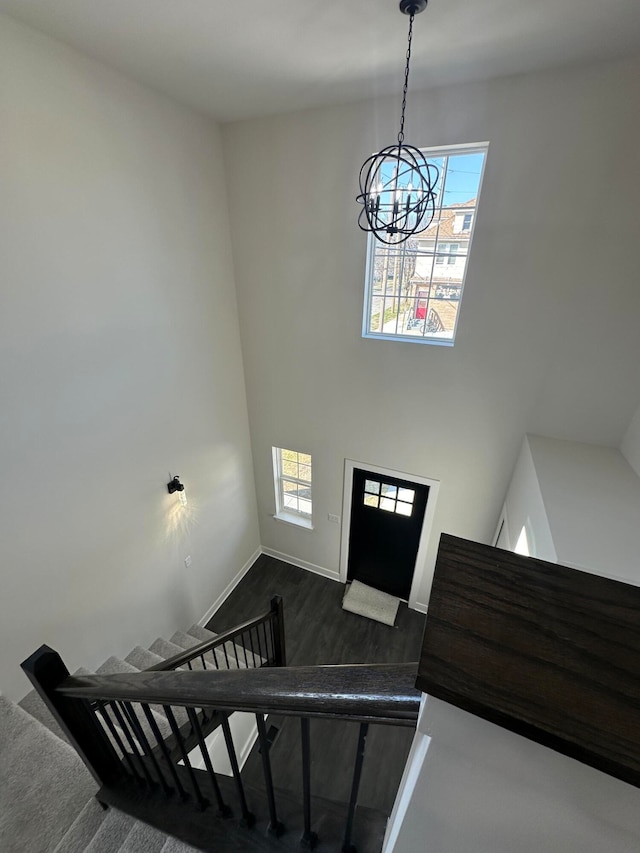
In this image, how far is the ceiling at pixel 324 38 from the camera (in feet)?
6.37

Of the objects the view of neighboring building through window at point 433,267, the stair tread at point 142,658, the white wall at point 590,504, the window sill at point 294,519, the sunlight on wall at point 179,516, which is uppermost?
the view of neighboring building through window at point 433,267

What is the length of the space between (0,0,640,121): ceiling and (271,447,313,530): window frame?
11.4ft

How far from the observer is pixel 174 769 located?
1393mm

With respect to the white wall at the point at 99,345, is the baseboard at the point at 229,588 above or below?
below

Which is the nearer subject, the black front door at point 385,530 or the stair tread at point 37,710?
the stair tread at point 37,710

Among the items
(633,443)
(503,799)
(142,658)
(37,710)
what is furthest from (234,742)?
(633,443)

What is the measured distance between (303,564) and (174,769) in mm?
4122

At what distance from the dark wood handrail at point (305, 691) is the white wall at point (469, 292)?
3.12 metres

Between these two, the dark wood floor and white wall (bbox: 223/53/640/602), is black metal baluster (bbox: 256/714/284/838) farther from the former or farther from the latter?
white wall (bbox: 223/53/640/602)

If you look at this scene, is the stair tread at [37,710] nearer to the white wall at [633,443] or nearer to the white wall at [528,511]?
the white wall at [528,511]

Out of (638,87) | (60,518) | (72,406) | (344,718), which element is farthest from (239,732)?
(638,87)

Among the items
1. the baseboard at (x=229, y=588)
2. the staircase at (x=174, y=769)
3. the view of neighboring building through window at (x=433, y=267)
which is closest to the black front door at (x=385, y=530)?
the baseboard at (x=229, y=588)

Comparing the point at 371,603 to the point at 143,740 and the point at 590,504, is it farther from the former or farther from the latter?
the point at 143,740

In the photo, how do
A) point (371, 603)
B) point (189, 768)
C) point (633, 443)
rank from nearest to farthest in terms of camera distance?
1. point (189, 768)
2. point (633, 443)
3. point (371, 603)
